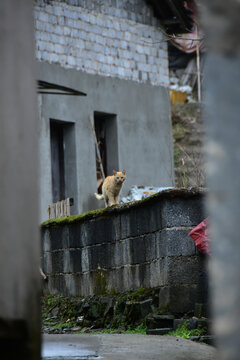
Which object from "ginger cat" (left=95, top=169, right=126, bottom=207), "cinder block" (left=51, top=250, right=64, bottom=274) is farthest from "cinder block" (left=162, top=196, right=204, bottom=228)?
"cinder block" (left=51, top=250, right=64, bottom=274)

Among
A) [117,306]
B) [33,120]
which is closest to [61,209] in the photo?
[117,306]

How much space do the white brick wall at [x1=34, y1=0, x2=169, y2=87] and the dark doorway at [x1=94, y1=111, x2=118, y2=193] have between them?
1.21 metres

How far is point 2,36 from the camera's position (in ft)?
A: 12.0

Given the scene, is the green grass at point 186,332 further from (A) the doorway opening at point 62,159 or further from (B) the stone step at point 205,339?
(A) the doorway opening at point 62,159

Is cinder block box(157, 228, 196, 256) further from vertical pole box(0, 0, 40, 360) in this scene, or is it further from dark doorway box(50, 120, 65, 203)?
dark doorway box(50, 120, 65, 203)

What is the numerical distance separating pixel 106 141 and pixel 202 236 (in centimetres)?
1115

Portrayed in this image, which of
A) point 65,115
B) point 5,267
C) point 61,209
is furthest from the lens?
point 65,115

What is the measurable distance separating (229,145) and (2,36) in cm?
143

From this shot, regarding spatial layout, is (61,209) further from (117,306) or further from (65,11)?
(65,11)

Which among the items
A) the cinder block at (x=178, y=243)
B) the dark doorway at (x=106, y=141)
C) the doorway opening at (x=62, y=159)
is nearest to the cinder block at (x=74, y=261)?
the cinder block at (x=178, y=243)

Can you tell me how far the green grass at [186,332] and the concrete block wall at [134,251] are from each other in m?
0.46

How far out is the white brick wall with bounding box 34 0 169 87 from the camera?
18500mm

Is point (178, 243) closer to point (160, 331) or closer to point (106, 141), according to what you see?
point (160, 331)

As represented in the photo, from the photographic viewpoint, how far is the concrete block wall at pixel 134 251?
363 inches
